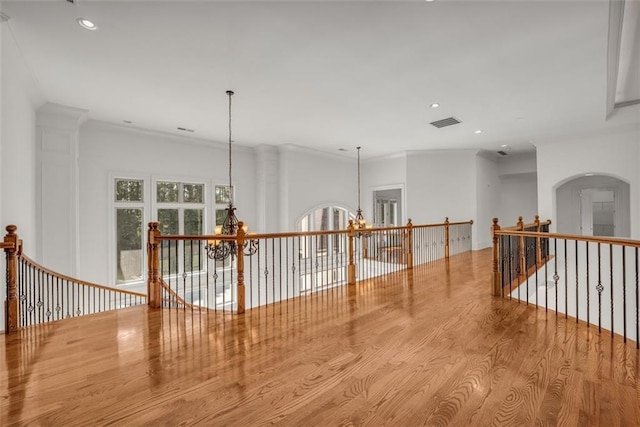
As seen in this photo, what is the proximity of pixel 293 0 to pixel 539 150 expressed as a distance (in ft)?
27.8

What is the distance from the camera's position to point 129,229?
22.4ft

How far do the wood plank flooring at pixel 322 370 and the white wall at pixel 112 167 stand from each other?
→ 3317 millimetres

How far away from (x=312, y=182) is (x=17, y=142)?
21.6 feet

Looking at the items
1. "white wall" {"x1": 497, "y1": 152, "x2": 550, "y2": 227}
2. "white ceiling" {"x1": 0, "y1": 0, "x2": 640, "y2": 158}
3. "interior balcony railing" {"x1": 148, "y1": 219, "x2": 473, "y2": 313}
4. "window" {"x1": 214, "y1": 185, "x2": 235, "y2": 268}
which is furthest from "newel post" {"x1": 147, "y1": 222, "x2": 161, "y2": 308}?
"white wall" {"x1": 497, "y1": 152, "x2": 550, "y2": 227}

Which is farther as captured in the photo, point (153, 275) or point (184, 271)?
point (153, 275)

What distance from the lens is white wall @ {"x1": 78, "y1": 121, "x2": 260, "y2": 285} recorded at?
6.19m

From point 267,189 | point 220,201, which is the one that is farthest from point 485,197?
point 220,201

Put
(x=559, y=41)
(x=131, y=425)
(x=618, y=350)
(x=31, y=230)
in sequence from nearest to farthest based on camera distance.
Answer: (x=131, y=425) < (x=618, y=350) < (x=559, y=41) < (x=31, y=230)

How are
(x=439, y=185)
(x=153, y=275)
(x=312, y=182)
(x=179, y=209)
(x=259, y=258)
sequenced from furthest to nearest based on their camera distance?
(x=439, y=185) → (x=312, y=182) → (x=179, y=209) → (x=259, y=258) → (x=153, y=275)

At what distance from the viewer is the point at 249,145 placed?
27.9 feet

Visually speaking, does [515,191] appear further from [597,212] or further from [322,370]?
[322,370]

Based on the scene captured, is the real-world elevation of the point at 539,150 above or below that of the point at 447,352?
above

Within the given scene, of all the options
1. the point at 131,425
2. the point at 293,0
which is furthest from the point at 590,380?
the point at 293,0

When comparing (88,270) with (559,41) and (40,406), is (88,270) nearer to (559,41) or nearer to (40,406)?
(40,406)
